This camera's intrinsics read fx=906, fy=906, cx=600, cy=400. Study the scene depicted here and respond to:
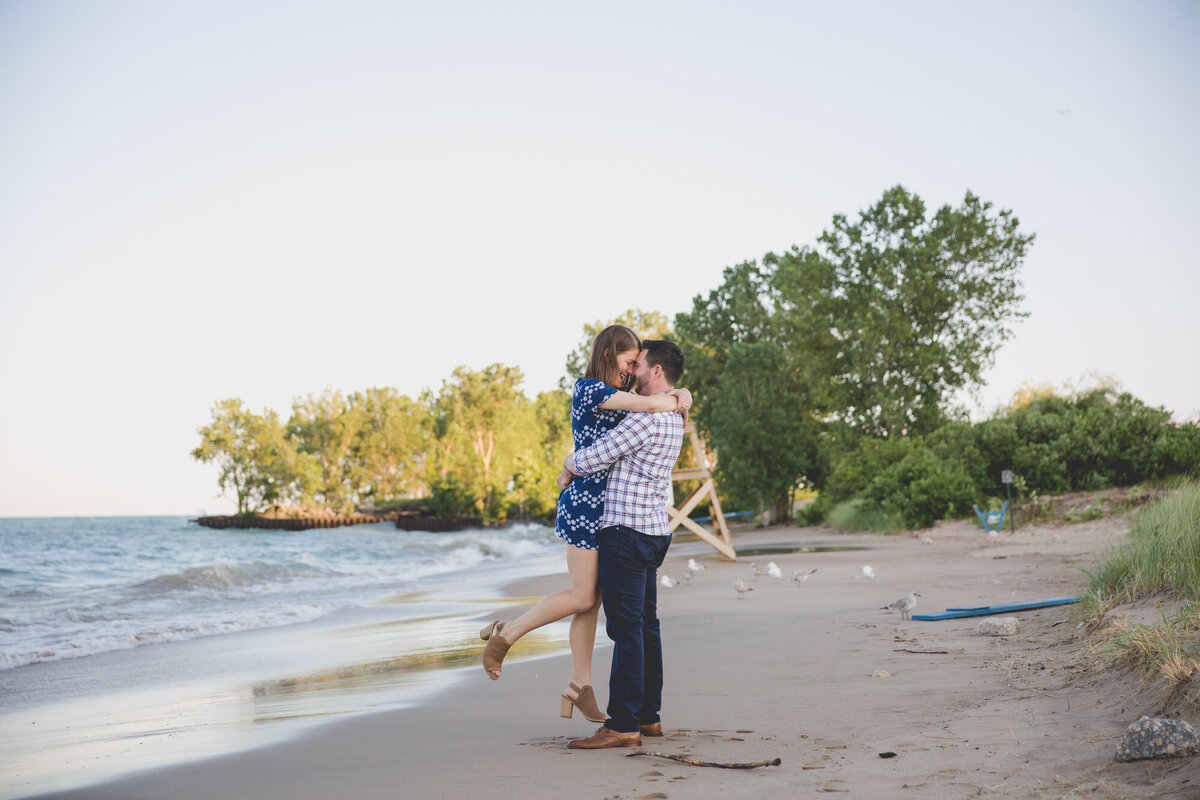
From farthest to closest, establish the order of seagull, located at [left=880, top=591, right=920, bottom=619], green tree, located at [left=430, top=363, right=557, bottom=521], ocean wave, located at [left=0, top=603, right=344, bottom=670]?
green tree, located at [left=430, top=363, right=557, bottom=521] < ocean wave, located at [left=0, top=603, right=344, bottom=670] < seagull, located at [left=880, top=591, right=920, bottom=619]

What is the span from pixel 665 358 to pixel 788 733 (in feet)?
5.83

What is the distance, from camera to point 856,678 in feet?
16.9

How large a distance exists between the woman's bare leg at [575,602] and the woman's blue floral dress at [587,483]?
0.23 ft

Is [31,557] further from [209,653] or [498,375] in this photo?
[498,375]

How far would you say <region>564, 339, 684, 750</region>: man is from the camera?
402 centimetres

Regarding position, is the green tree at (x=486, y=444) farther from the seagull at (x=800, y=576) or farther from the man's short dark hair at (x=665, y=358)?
the man's short dark hair at (x=665, y=358)

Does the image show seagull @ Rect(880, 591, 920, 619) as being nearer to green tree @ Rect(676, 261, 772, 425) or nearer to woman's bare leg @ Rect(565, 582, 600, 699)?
woman's bare leg @ Rect(565, 582, 600, 699)

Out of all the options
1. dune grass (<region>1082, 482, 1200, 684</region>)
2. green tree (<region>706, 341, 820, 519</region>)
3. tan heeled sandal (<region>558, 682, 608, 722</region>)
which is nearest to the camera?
dune grass (<region>1082, 482, 1200, 684</region>)

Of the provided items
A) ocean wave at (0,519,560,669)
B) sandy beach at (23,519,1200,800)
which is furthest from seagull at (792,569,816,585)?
ocean wave at (0,519,560,669)

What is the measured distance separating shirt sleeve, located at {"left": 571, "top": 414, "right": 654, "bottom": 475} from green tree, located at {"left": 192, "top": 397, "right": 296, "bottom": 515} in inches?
3144

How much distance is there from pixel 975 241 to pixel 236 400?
67.8m

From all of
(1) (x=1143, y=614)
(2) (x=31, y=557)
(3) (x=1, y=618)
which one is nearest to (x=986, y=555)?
(1) (x=1143, y=614)

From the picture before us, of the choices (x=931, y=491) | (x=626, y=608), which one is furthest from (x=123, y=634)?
(x=931, y=491)

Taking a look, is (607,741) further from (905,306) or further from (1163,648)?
(905,306)
